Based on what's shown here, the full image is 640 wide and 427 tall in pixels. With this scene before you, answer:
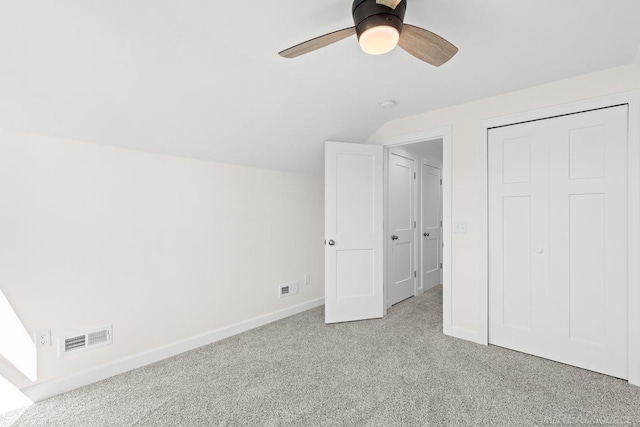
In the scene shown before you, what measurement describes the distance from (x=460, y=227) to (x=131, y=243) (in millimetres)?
2828

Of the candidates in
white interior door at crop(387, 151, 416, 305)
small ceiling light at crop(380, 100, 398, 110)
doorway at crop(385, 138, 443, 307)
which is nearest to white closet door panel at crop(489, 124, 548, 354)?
small ceiling light at crop(380, 100, 398, 110)

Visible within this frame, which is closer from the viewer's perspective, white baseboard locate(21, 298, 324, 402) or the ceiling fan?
the ceiling fan

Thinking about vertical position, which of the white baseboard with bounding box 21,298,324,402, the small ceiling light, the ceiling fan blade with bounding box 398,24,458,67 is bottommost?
the white baseboard with bounding box 21,298,324,402

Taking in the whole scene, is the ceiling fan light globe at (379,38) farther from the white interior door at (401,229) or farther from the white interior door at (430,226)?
the white interior door at (430,226)

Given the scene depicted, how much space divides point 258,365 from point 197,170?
1.72 m

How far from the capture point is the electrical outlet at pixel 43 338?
1.89m

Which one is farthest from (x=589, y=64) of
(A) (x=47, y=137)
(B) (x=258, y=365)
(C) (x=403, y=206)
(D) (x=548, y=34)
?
(A) (x=47, y=137)

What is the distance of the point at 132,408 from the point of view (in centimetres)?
181

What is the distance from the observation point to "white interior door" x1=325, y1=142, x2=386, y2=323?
3.21 m

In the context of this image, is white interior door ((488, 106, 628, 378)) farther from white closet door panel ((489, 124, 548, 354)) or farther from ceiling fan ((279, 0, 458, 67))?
ceiling fan ((279, 0, 458, 67))

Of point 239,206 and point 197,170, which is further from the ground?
point 197,170

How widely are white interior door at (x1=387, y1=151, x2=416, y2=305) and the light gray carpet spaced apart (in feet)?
3.90

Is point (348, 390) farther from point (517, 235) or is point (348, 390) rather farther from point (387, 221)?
point (387, 221)

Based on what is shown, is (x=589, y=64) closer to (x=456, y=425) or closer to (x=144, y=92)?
(x=456, y=425)
